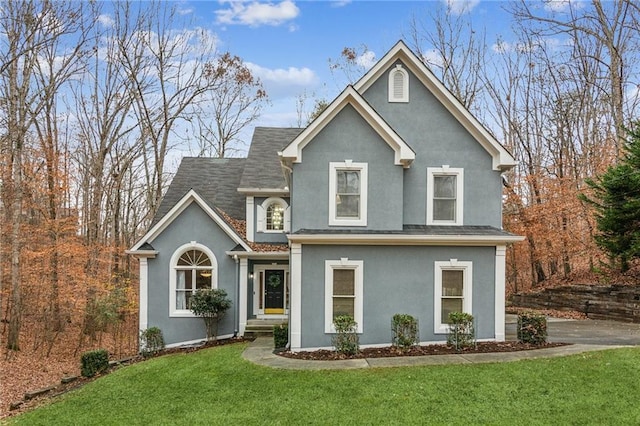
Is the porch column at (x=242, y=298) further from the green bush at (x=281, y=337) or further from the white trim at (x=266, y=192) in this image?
the green bush at (x=281, y=337)

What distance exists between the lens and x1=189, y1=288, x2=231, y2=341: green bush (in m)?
12.9

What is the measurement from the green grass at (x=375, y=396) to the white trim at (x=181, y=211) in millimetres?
4990

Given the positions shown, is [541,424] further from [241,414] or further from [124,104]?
[124,104]

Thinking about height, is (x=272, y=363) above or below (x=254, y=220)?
below

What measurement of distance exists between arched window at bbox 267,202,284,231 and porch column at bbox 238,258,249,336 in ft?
6.21

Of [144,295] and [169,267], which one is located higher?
[169,267]

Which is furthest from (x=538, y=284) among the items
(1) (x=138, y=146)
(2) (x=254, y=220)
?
(1) (x=138, y=146)

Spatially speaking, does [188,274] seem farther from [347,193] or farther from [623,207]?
[623,207]

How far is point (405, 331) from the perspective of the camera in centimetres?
1031

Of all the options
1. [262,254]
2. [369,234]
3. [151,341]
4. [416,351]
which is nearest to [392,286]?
[369,234]

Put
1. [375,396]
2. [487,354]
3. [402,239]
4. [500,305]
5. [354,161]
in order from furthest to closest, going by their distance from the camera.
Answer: [354,161] → [500,305] → [402,239] → [487,354] → [375,396]

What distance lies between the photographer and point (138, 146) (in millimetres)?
23359

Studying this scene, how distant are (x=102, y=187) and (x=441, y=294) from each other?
18.1 meters

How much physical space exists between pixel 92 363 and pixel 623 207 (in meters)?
17.0
